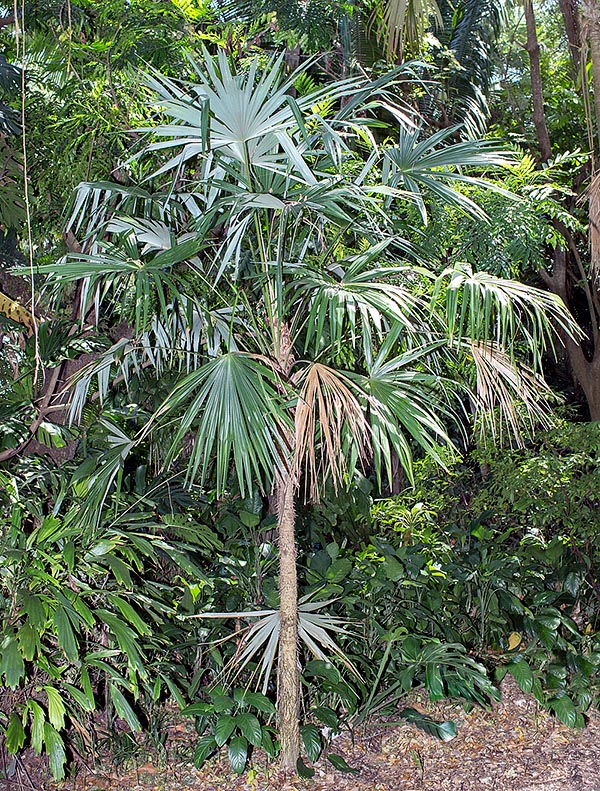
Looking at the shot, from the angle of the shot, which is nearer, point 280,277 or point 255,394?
point 280,277

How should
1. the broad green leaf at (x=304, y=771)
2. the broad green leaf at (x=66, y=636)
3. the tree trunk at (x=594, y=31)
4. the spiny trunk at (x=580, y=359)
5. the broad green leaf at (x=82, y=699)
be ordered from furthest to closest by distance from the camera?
the spiny trunk at (x=580, y=359) → the broad green leaf at (x=304, y=771) → the tree trunk at (x=594, y=31) → the broad green leaf at (x=82, y=699) → the broad green leaf at (x=66, y=636)

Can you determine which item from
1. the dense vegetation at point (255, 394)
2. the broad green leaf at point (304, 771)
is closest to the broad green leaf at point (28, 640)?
the dense vegetation at point (255, 394)

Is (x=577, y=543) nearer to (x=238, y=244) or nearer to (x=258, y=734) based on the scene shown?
(x=258, y=734)

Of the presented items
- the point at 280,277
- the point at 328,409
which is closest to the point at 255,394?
the point at 328,409

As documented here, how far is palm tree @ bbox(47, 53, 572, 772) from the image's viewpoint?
250 centimetres

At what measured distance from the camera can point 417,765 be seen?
3.29 metres

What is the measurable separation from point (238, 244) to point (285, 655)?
164cm

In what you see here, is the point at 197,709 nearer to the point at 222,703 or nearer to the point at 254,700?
the point at 222,703

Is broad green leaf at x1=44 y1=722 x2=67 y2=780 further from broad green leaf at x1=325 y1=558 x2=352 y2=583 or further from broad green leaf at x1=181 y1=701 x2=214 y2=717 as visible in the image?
broad green leaf at x1=325 y1=558 x2=352 y2=583

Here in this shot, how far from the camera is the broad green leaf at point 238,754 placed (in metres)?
3.02

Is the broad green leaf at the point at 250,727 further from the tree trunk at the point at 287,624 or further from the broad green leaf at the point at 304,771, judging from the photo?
the broad green leaf at the point at 304,771

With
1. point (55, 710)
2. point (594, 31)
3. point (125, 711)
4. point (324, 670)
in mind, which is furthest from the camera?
point (324, 670)

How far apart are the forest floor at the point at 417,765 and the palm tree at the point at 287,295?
32 centimetres

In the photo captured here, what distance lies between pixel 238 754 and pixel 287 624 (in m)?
0.54
